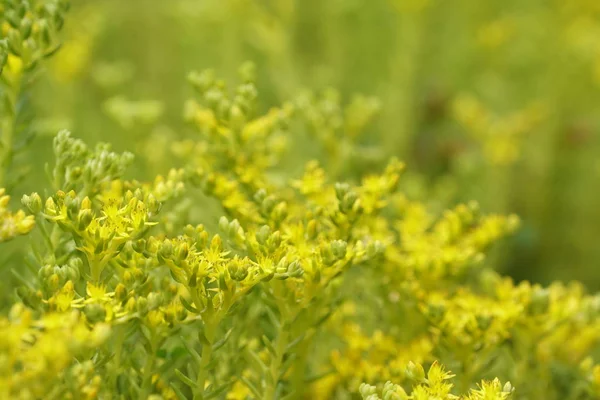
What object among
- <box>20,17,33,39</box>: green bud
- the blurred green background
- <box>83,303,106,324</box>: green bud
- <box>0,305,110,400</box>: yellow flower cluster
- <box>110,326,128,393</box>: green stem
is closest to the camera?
<box>0,305,110,400</box>: yellow flower cluster

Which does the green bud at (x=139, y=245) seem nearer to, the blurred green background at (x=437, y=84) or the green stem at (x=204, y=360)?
the green stem at (x=204, y=360)

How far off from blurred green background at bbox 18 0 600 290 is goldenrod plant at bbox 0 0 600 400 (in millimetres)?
532

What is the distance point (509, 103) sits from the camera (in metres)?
2.22

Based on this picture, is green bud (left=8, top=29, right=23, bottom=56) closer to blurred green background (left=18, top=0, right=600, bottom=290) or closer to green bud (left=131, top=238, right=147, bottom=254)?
green bud (left=131, top=238, right=147, bottom=254)

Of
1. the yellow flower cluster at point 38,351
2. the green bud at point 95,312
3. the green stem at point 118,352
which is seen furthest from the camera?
the green stem at point 118,352

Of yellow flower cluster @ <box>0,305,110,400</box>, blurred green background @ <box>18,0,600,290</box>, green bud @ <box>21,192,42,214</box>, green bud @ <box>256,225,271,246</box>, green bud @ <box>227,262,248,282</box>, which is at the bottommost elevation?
yellow flower cluster @ <box>0,305,110,400</box>

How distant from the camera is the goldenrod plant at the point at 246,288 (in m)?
0.77

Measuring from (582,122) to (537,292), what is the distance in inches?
51.6

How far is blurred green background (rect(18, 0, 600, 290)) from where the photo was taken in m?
1.81

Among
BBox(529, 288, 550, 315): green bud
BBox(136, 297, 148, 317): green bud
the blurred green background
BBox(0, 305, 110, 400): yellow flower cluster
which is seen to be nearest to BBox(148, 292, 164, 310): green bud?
BBox(136, 297, 148, 317): green bud

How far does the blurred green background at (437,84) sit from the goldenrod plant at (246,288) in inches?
21.0

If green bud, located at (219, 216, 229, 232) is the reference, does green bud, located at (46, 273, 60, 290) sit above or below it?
below

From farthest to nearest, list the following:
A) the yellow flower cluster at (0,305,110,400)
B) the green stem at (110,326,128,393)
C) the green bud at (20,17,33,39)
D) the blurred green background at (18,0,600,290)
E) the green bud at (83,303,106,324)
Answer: the blurred green background at (18,0,600,290), the green bud at (20,17,33,39), the green stem at (110,326,128,393), the green bud at (83,303,106,324), the yellow flower cluster at (0,305,110,400)

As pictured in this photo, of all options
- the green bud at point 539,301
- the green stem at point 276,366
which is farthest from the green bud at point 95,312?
the green bud at point 539,301
